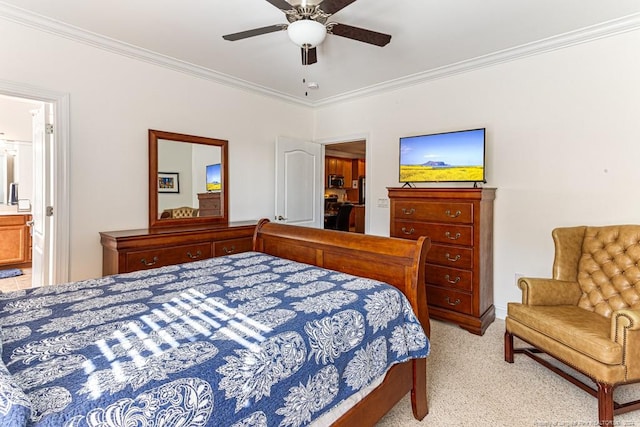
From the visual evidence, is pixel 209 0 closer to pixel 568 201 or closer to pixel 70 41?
pixel 70 41

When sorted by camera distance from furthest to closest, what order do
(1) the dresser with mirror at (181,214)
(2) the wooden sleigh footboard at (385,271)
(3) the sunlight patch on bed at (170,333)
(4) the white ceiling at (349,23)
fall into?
(1) the dresser with mirror at (181,214)
(4) the white ceiling at (349,23)
(2) the wooden sleigh footboard at (385,271)
(3) the sunlight patch on bed at (170,333)

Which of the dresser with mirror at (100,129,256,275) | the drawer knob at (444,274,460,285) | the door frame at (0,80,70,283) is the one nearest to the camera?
the door frame at (0,80,70,283)

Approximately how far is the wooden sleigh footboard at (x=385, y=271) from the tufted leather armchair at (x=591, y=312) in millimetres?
960

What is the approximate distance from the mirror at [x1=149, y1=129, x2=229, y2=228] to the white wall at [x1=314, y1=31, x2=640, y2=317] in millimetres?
2572

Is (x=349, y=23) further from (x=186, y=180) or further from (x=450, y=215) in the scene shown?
(x=186, y=180)

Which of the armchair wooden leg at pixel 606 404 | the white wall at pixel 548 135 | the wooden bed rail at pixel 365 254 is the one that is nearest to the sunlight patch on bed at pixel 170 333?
the wooden bed rail at pixel 365 254

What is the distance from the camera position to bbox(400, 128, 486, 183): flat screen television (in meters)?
3.26

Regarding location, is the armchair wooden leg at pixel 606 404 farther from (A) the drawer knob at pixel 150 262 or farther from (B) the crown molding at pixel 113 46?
(B) the crown molding at pixel 113 46

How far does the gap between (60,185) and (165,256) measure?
1062mm

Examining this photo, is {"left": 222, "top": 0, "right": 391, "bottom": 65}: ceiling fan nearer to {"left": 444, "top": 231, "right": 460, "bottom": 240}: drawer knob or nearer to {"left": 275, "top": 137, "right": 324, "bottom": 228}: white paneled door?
{"left": 444, "top": 231, "right": 460, "bottom": 240}: drawer knob

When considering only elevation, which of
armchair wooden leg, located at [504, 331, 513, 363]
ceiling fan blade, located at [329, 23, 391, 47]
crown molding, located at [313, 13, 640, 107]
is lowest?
armchair wooden leg, located at [504, 331, 513, 363]

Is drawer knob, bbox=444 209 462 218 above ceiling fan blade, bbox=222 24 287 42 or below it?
below

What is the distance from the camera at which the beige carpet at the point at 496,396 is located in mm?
1872

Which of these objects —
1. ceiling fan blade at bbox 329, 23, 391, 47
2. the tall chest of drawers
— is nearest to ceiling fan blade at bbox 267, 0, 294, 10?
ceiling fan blade at bbox 329, 23, 391, 47
